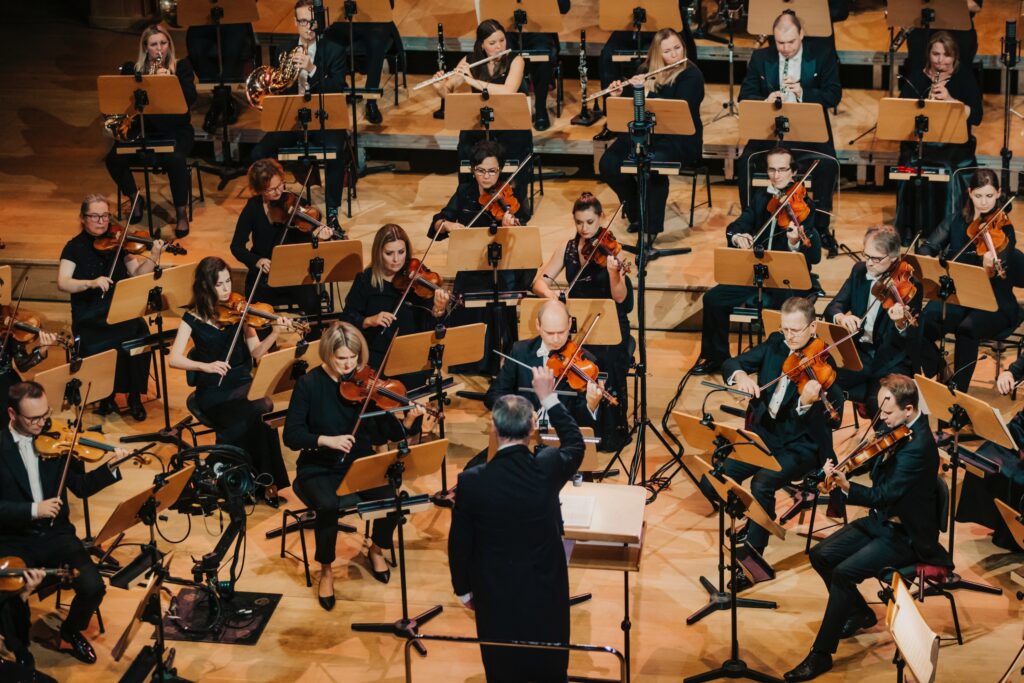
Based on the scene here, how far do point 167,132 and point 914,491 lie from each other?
18.1 ft

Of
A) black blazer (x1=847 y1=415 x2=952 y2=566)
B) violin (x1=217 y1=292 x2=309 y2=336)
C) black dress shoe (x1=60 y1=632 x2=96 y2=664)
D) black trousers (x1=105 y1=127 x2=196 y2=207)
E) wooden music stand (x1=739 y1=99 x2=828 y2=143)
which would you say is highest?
wooden music stand (x1=739 y1=99 x2=828 y2=143)

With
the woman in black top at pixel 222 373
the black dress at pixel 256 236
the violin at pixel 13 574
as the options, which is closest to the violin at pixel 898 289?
the woman in black top at pixel 222 373

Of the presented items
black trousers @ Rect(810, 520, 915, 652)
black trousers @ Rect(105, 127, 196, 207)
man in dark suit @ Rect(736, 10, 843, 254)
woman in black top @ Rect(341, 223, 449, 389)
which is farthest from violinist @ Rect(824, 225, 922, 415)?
black trousers @ Rect(105, 127, 196, 207)

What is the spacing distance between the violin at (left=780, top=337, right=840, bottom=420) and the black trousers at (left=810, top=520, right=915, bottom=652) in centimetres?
67

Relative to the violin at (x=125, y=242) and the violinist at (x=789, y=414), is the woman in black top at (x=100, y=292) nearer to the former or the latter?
the violin at (x=125, y=242)

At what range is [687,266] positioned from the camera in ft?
28.1

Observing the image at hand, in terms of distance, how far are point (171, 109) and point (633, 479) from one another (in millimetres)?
3946

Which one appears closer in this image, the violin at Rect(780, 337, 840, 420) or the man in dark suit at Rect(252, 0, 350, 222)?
the violin at Rect(780, 337, 840, 420)

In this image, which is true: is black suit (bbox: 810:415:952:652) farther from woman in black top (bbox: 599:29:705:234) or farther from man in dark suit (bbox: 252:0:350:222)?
man in dark suit (bbox: 252:0:350:222)

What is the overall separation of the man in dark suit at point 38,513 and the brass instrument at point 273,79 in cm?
360

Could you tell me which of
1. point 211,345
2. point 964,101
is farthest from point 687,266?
point 211,345

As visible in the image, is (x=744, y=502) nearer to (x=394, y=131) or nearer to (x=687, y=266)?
(x=687, y=266)

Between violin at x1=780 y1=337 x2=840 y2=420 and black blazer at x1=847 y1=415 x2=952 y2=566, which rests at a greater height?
violin at x1=780 y1=337 x2=840 y2=420

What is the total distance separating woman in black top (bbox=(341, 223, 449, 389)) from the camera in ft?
23.5
